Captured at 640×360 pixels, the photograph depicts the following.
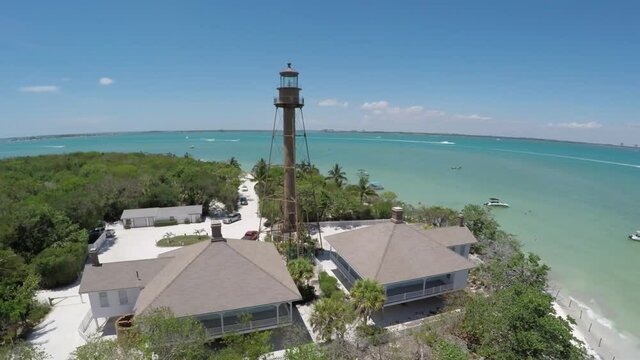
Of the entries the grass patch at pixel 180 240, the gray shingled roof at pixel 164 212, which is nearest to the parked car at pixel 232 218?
the gray shingled roof at pixel 164 212

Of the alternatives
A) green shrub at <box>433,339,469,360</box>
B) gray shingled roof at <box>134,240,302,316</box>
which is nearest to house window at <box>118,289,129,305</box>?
gray shingled roof at <box>134,240,302,316</box>

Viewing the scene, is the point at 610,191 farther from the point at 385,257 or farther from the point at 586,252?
the point at 385,257

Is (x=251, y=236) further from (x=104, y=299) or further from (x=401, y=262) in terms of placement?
Answer: (x=401, y=262)

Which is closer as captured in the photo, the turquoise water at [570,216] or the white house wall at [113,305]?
the white house wall at [113,305]

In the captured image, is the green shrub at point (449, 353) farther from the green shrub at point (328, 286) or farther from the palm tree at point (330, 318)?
the green shrub at point (328, 286)

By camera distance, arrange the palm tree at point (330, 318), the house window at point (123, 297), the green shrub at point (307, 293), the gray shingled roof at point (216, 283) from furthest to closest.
A: the green shrub at point (307, 293)
the house window at point (123, 297)
the gray shingled roof at point (216, 283)
the palm tree at point (330, 318)

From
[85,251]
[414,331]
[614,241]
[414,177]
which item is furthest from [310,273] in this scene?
[414,177]
